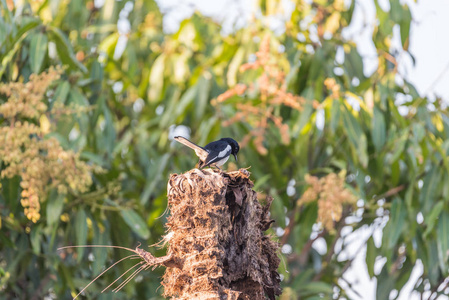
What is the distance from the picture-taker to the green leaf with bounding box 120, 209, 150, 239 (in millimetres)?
5629

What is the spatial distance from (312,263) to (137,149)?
233 centimetres

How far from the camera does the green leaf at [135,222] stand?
563 centimetres

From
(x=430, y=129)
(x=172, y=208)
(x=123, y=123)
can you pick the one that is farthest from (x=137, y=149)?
(x=172, y=208)

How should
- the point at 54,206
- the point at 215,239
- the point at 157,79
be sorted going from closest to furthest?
1. the point at 215,239
2. the point at 54,206
3. the point at 157,79

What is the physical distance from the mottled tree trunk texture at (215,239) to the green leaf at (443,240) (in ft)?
9.79

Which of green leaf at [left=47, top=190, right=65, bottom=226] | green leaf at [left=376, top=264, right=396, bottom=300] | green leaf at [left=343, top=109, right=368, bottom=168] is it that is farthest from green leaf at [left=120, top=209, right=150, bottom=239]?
green leaf at [left=376, top=264, right=396, bottom=300]

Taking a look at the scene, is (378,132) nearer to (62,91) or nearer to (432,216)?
(432,216)

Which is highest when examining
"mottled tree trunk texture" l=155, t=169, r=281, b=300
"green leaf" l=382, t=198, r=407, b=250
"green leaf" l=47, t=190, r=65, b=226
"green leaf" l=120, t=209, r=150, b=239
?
"mottled tree trunk texture" l=155, t=169, r=281, b=300

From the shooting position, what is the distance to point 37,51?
224 inches

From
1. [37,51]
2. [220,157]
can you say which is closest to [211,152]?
[220,157]

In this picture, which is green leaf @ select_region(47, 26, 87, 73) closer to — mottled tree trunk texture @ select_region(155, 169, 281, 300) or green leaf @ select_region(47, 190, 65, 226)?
green leaf @ select_region(47, 190, 65, 226)

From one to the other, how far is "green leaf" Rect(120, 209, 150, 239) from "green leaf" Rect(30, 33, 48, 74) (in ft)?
4.35

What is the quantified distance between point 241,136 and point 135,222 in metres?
1.46

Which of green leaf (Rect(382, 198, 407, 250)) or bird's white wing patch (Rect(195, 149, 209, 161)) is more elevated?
bird's white wing patch (Rect(195, 149, 209, 161))
